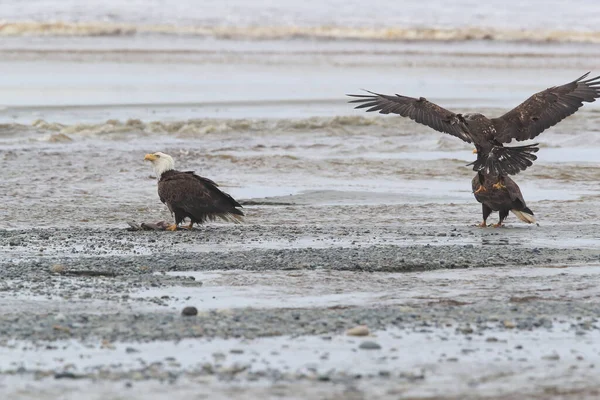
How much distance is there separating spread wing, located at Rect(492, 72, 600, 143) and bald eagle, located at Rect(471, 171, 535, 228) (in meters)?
0.50

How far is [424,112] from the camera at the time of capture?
11.4m

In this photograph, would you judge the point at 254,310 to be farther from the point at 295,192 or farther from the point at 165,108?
the point at 165,108

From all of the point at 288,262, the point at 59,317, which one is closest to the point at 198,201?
the point at 288,262

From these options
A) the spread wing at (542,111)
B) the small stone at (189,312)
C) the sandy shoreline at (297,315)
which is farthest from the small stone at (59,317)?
the spread wing at (542,111)

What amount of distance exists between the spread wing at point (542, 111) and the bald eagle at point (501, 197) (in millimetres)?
501

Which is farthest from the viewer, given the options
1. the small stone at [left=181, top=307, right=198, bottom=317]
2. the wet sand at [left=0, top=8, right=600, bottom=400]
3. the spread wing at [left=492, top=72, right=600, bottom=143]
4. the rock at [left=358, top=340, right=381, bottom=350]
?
the spread wing at [left=492, top=72, right=600, bottom=143]

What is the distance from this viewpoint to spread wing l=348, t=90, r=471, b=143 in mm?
11133

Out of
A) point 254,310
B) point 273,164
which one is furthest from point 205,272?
point 273,164

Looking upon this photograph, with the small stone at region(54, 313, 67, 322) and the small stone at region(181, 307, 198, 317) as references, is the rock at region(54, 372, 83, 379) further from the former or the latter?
the small stone at region(181, 307, 198, 317)

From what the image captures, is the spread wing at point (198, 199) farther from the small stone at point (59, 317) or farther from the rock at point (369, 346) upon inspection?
the rock at point (369, 346)

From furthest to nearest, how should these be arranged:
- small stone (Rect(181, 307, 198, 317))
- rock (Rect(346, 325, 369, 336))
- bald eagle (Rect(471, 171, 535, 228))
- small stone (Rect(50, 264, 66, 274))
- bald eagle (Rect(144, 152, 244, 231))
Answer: bald eagle (Rect(471, 171, 535, 228)), bald eagle (Rect(144, 152, 244, 231)), small stone (Rect(50, 264, 66, 274)), small stone (Rect(181, 307, 198, 317)), rock (Rect(346, 325, 369, 336))

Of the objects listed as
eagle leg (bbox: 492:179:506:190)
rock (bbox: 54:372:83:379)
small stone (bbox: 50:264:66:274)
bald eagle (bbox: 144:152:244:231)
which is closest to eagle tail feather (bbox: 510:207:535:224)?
eagle leg (bbox: 492:179:506:190)

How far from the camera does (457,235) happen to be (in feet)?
32.2

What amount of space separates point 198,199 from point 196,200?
0.02 meters
